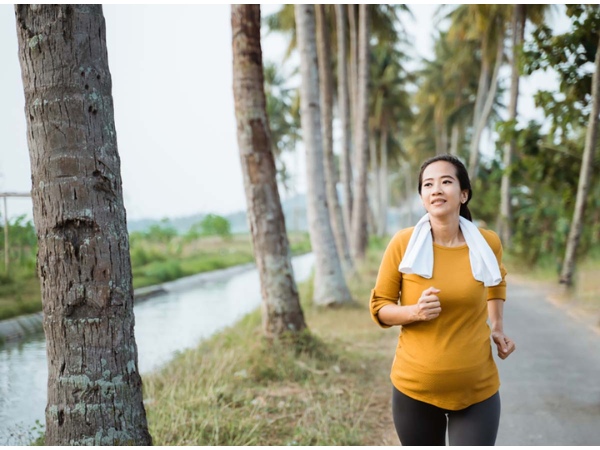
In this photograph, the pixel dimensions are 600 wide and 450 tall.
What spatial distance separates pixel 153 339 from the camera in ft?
31.4

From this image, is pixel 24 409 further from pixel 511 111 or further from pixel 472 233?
pixel 511 111

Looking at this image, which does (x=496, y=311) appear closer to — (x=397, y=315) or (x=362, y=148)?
(x=397, y=315)

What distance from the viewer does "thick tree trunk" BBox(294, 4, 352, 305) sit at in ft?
33.5

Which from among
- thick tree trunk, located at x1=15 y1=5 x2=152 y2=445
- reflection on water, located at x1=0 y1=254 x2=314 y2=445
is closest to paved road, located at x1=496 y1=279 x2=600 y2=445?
thick tree trunk, located at x1=15 y1=5 x2=152 y2=445

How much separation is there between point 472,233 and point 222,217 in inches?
1272

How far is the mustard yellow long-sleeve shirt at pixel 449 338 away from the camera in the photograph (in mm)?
2479

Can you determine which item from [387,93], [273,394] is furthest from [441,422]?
[387,93]

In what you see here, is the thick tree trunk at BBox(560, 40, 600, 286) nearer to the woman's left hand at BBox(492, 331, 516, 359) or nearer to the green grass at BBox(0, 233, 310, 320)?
the woman's left hand at BBox(492, 331, 516, 359)

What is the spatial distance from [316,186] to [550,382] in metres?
5.22

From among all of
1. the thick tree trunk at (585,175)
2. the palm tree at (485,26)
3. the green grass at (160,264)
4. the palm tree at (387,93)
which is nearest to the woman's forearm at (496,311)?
the thick tree trunk at (585,175)

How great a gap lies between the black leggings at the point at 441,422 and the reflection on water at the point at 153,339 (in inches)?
116

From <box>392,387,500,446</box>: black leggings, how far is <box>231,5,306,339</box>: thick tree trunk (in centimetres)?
405

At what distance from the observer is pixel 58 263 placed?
9.12 feet

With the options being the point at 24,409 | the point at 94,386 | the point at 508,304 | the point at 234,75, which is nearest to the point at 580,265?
the point at 508,304
